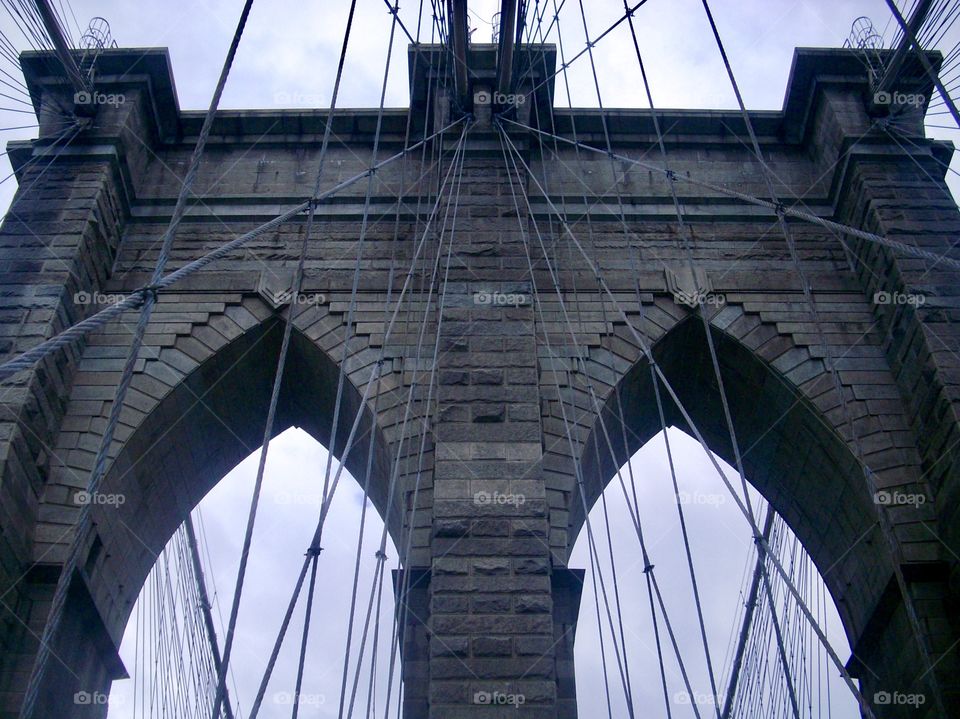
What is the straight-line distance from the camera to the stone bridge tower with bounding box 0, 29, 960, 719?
8781 mm

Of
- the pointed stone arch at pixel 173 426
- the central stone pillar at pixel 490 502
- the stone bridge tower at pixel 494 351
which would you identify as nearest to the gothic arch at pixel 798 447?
the stone bridge tower at pixel 494 351

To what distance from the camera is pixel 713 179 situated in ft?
40.9

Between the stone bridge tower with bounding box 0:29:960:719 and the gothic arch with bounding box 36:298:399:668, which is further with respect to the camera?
the gothic arch with bounding box 36:298:399:668

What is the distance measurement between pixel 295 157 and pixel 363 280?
7.61ft

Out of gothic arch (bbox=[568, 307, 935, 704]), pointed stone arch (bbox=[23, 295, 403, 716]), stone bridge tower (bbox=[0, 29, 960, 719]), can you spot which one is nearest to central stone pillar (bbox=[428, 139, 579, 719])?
stone bridge tower (bbox=[0, 29, 960, 719])

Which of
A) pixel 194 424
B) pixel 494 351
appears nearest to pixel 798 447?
pixel 494 351

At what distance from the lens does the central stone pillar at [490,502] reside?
7789 mm

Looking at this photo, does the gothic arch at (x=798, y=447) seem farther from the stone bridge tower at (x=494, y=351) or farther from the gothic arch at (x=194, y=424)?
the gothic arch at (x=194, y=424)

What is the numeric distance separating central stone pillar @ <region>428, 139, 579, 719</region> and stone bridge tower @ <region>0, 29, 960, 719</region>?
0.02 m

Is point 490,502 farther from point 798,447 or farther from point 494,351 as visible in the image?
point 798,447

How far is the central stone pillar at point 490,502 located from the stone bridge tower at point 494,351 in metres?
0.02

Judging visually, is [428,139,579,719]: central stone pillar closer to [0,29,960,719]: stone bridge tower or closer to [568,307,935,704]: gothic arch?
[0,29,960,719]: stone bridge tower

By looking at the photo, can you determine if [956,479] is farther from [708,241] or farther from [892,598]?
[708,241]

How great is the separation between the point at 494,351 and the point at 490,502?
1.67 meters
